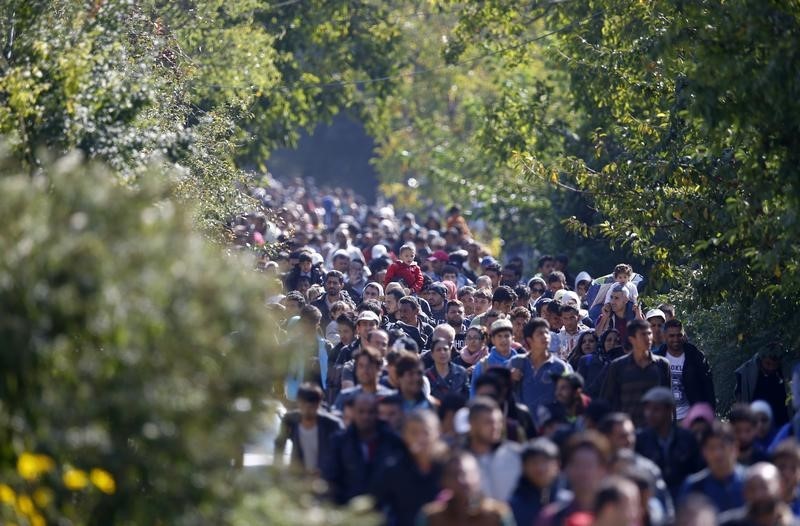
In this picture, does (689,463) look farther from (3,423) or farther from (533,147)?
(533,147)

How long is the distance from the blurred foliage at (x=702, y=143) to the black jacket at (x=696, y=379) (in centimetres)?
97

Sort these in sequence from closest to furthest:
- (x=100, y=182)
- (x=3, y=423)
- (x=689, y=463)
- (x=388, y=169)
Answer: (x=3, y=423) < (x=100, y=182) < (x=689, y=463) < (x=388, y=169)

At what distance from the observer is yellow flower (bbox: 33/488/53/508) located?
26.8ft

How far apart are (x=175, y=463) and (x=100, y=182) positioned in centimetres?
151

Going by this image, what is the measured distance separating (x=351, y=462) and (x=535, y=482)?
1639 millimetres

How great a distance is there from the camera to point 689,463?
35.3 feet

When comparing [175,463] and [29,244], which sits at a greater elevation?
[29,244]

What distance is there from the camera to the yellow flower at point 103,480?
8312mm

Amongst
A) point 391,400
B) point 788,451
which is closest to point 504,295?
point 391,400

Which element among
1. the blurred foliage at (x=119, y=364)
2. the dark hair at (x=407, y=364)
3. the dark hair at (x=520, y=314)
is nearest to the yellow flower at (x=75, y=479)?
the blurred foliage at (x=119, y=364)

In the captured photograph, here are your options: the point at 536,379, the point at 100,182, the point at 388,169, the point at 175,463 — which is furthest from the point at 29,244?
the point at 388,169

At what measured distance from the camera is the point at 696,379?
46.8ft

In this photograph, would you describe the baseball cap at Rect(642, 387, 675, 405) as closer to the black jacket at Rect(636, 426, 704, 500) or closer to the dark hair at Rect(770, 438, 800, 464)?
the black jacket at Rect(636, 426, 704, 500)

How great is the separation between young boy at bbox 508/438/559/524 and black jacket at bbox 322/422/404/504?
1.07 m
